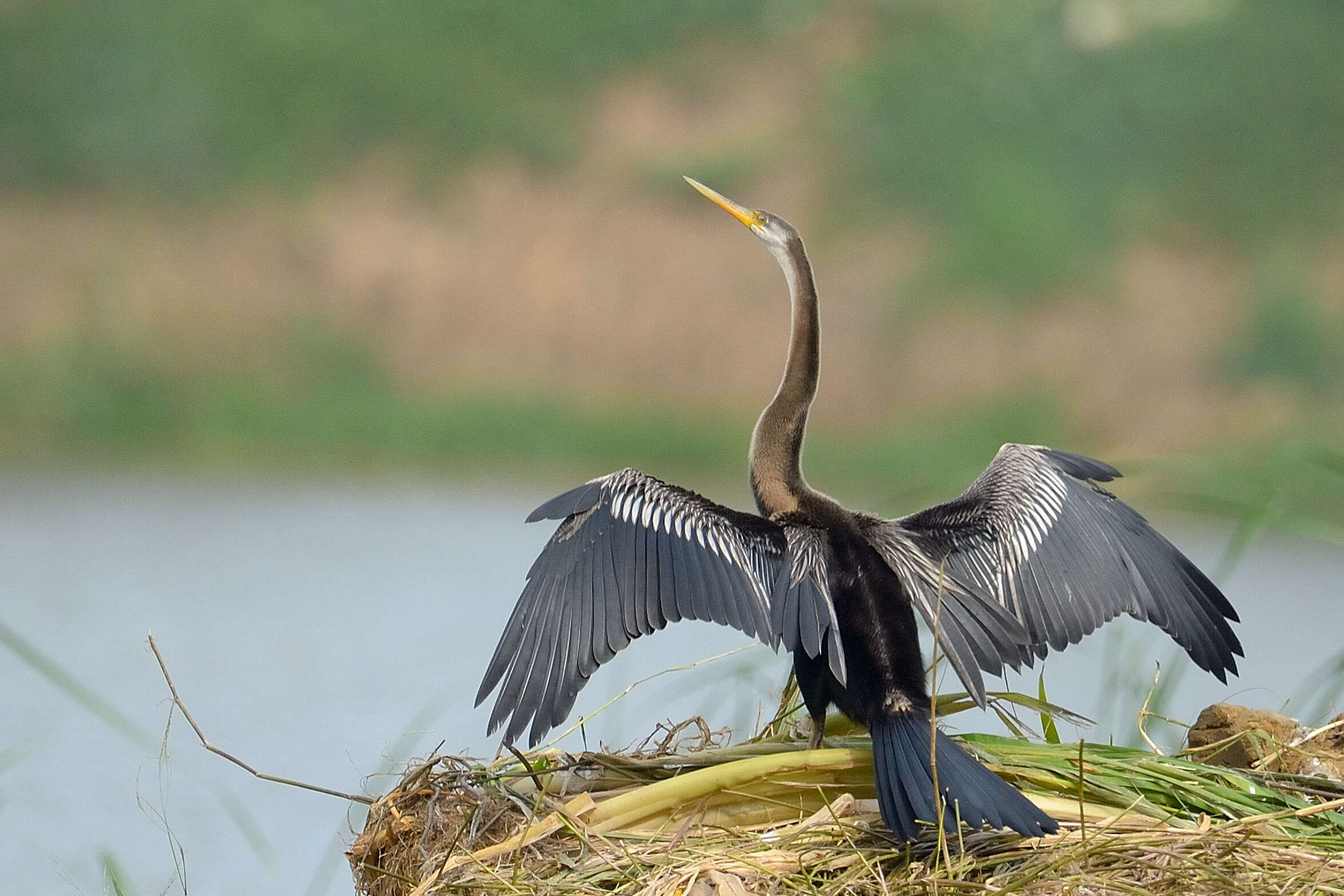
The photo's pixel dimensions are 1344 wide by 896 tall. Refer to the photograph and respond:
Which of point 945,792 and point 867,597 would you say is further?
point 867,597

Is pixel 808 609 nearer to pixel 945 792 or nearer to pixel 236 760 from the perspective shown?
pixel 945 792

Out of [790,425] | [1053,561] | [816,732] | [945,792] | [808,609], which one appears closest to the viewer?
[945,792]

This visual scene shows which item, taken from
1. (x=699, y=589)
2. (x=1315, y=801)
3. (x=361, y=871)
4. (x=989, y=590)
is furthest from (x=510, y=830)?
(x=1315, y=801)

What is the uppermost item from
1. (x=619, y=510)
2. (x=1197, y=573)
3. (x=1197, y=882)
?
(x=619, y=510)

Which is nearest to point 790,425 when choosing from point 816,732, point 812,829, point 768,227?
point 768,227

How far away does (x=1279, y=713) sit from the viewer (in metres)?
2.03

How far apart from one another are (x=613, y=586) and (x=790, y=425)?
1.74 ft

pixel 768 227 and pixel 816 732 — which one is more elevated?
pixel 768 227

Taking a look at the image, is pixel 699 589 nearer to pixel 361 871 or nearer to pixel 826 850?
pixel 826 850

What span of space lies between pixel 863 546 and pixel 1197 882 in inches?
24.9

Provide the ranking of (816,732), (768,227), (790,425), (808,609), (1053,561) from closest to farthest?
(808,609)
(816,732)
(1053,561)
(790,425)
(768,227)

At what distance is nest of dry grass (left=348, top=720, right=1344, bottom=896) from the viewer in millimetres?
1504

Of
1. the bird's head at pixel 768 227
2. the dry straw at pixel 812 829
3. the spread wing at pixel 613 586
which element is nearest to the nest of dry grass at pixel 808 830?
the dry straw at pixel 812 829

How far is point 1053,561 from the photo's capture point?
2.03 meters
